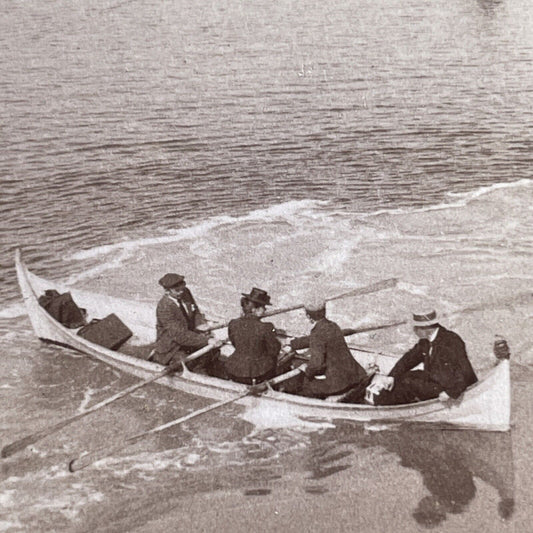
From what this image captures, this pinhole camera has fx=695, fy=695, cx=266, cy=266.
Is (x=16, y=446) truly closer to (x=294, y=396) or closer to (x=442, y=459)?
(x=294, y=396)

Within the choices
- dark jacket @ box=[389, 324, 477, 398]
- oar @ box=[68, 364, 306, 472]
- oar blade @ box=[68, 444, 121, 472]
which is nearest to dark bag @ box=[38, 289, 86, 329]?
oar @ box=[68, 364, 306, 472]

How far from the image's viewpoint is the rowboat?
9008 mm

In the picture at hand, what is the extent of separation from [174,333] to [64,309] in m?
2.67

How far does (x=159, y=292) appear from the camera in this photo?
15.3 metres

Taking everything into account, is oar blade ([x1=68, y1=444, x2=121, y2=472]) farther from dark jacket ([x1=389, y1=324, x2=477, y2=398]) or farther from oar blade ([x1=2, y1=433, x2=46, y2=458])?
dark jacket ([x1=389, y1=324, x2=477, y2=398])

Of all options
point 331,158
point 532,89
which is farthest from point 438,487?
point 532,89

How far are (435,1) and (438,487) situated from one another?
2208 inches

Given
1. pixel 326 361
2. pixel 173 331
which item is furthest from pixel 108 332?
pixel 326 361

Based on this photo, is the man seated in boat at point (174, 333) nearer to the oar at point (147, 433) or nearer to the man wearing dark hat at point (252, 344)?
the man wearing dark hat at point (252, 344)

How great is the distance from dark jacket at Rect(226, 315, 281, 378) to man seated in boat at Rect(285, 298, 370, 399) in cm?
70

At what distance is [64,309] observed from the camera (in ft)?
41.2

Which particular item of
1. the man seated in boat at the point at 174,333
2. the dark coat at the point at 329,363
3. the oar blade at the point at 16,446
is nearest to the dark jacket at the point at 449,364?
the dark coat at the point at 329,363

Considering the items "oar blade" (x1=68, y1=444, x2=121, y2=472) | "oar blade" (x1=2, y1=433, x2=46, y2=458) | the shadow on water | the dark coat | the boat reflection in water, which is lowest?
the boat reflection in water

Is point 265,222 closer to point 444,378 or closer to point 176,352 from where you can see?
point 176,352
